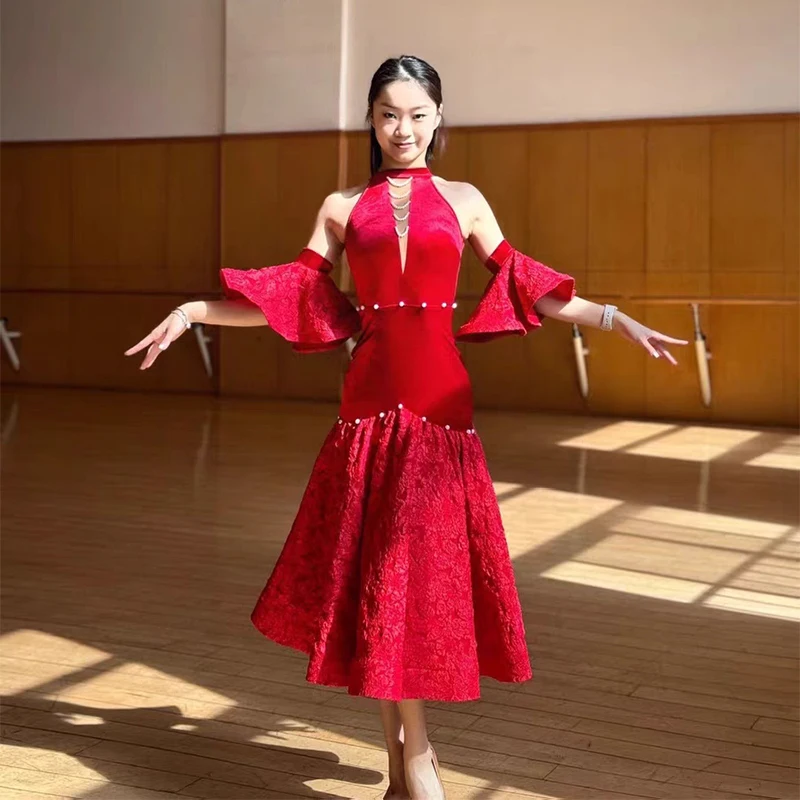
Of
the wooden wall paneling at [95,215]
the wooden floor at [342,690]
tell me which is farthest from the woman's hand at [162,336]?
the wooden wall paneling at [95,215]

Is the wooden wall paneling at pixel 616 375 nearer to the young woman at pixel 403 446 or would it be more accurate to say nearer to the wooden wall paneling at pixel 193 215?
the wooden wall paneling at pixel 193 215

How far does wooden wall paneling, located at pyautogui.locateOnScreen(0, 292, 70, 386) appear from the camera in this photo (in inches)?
501

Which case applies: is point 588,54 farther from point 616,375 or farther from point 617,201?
point 616,375

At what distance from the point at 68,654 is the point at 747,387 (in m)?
7.24

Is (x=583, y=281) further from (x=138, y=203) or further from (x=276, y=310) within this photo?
(x=276, y=310)

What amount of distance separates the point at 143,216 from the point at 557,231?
13.6 ft

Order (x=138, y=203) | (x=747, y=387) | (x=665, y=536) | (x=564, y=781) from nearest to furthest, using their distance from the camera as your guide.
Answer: (x=564, y=781)
(x=665, y=536)
(x=747, y=387)
(x=138, y=203)

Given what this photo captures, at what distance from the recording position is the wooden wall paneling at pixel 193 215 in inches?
469

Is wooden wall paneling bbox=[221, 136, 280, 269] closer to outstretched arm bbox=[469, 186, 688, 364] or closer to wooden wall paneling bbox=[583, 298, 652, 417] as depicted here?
wooden wall paneling bbox=[583, 298, 652, 417]

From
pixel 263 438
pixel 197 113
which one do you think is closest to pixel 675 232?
pixel 263 438

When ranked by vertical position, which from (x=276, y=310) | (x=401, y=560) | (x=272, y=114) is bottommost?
(x=401, y=560)

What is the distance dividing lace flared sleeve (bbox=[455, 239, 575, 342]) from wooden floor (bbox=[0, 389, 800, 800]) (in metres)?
1.00

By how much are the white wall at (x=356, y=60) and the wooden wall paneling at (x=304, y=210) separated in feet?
0.62

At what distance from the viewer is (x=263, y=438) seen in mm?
9023
